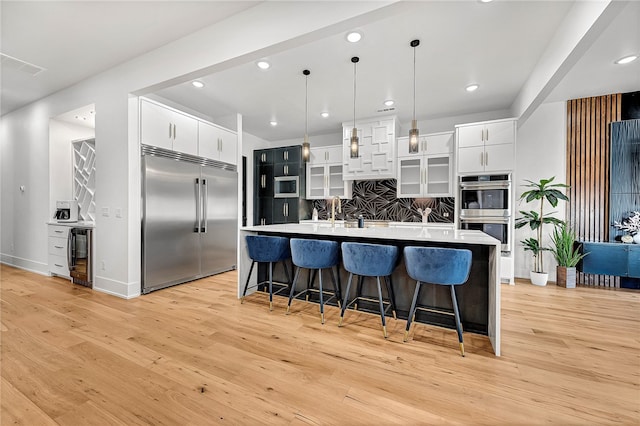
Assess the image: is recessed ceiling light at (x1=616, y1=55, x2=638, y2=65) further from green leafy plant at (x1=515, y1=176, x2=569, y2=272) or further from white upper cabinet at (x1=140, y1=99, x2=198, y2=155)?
white upper cabinet at (x1=140, y1=99, x2=198, y2=155)

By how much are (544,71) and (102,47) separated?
491cm

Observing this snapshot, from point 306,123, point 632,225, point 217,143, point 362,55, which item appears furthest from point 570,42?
point 217,143

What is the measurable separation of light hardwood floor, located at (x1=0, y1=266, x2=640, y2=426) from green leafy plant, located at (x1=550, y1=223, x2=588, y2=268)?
110cm

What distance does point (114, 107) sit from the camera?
3.47 meters

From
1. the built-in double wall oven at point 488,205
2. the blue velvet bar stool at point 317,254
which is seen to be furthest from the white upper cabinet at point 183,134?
the built-in double wall oven at point 488,205

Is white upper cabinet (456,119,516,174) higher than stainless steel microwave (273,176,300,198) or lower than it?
higher

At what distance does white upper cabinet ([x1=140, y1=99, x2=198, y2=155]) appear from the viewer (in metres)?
3.50

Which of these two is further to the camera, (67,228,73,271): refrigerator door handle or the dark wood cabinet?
the dark wood cabinet

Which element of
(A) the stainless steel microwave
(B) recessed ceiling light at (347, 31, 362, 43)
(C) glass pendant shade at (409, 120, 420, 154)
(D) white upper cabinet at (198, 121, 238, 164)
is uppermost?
(B) recessed ceiling light at (347, 31, 362, 43)

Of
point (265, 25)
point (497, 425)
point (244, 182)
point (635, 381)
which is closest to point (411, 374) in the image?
point (497, 425)

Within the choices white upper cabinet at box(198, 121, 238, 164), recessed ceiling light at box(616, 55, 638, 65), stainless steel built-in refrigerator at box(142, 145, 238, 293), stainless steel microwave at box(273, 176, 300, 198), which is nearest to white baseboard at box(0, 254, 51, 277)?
stainless steel built-in refrigerator at box(142, 145, 238, 293)

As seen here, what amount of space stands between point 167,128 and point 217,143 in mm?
861

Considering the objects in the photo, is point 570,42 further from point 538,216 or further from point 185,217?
point 185,217

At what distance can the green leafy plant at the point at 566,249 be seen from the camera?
397 centimetres
